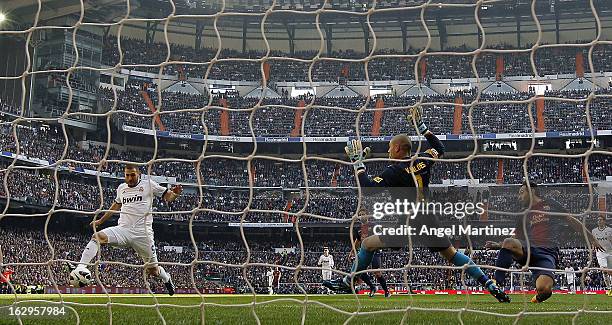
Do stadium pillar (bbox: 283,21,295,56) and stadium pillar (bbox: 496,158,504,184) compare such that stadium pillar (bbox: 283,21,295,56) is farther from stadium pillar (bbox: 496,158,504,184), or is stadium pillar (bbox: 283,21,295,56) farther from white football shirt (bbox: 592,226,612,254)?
white football shirt (bbox: 592,226,612,254)

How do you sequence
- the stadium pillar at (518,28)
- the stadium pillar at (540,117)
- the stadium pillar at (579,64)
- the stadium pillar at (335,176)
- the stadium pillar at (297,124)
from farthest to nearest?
the stadium pillar at (579,64) → the stadium pillar at (518,28) → the stadium pillar at (297,124) → the stadium pillar at (335,176) → the stadium pillar at (540,117)

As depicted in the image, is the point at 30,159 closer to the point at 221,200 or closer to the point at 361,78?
the point at 221,200

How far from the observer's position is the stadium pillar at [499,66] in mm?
36000

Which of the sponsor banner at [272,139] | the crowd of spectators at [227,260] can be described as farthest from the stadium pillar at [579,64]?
the sponsor banner at [272,139]

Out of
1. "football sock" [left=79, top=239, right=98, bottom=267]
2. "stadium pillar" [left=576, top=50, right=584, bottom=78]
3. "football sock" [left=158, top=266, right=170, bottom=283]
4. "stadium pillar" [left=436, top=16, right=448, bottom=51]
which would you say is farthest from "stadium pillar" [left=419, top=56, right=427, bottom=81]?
"football sock" [left=79, top=239, right=98, bottom=267]

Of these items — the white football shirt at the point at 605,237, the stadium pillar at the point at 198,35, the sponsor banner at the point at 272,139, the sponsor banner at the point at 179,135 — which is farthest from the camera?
the stadium pillar at the point at 198,35

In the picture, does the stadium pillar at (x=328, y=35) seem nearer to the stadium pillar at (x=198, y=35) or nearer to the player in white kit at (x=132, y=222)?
the stadium pillar at (x=198, y=35)

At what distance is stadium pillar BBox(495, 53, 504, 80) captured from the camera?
3600 centimetres

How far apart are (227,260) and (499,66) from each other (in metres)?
18.9

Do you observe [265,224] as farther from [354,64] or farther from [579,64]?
[579,64]

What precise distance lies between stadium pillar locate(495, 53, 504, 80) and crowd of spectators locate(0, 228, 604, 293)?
1324 centimetres

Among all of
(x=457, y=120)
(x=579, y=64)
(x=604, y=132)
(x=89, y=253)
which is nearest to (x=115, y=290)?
(x=89, y=253)

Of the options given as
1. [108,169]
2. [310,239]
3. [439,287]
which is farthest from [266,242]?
[439,287]

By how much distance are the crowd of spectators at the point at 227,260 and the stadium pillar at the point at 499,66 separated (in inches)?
521
